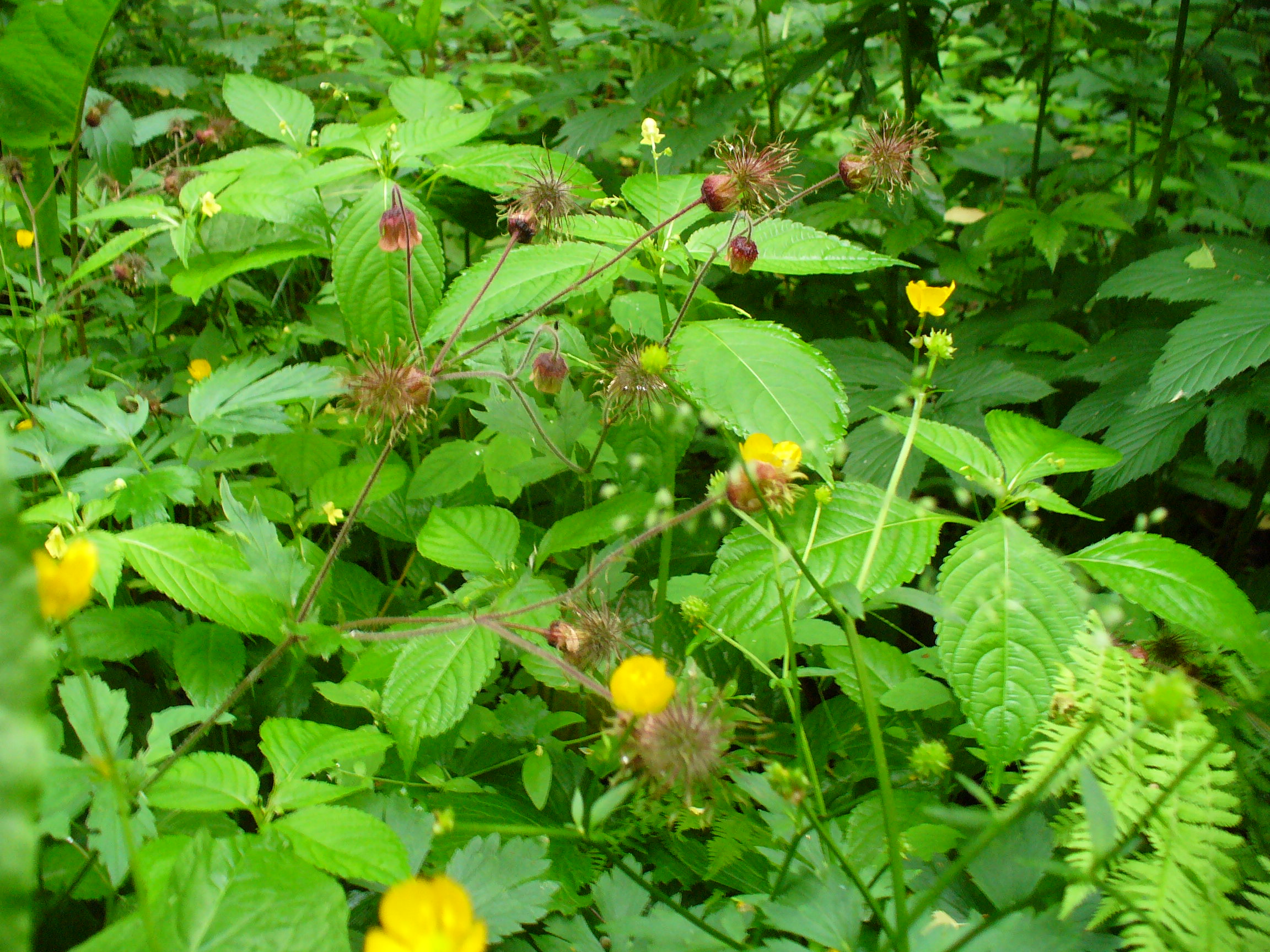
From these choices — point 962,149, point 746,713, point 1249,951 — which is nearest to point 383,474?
point 746,713

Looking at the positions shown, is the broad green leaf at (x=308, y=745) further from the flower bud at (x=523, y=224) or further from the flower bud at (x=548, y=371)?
the flower bud at (x=523, y=224)

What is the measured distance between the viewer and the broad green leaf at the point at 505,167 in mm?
1431

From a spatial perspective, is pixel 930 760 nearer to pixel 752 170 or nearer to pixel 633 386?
pixel 633 386

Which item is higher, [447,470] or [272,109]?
[272,109]

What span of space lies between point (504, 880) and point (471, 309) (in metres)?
0.74

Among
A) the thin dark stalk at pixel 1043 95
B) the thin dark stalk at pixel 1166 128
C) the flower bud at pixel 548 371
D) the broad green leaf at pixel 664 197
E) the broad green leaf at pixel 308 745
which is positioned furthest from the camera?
the thin dark stalk at pixel 1043 95

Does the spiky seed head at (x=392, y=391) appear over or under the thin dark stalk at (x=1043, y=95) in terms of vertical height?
under

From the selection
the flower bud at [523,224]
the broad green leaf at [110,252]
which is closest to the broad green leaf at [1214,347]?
the flower bud at [523,224]

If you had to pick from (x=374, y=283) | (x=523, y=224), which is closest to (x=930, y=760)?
(x=523, y=224)

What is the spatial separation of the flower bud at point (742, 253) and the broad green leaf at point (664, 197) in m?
0.19

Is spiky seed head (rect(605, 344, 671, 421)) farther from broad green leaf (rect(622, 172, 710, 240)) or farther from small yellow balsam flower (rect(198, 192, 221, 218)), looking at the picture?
small yellow balsam flower (rect(198, 192, 221, 218))

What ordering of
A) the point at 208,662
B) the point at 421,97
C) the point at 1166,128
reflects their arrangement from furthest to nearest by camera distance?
the point at 1166,128 → the point at 421,97 → the point at 208,662

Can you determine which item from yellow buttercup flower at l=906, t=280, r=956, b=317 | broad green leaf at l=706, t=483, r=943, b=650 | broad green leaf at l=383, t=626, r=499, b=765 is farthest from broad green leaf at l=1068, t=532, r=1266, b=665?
broad green leaf at l=383, t=626, r=499, b=765

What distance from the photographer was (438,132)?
1.48 m
